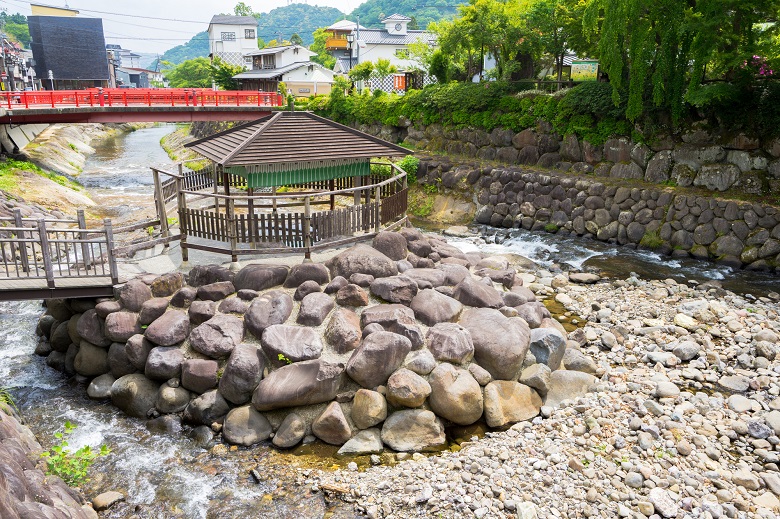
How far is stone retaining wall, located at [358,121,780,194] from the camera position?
1992cm

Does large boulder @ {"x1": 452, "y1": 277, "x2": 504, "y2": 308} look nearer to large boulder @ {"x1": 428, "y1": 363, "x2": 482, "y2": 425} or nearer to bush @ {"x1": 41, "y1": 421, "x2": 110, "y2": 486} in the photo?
large boulder @ {"x1": 428, "y1": 363, "x2": 482, "y2": 425}

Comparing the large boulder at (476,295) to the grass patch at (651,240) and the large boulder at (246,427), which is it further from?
the grass patch at (651,240)

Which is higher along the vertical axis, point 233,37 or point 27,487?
point 233,37

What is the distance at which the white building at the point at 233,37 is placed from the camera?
287 feet

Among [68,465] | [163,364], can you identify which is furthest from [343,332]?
[68,465]

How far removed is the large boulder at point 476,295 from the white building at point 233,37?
8335 centimetres

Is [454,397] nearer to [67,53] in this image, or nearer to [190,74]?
[67,53]

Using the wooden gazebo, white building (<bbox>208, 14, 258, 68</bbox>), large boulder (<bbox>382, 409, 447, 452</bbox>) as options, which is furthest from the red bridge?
white building (<bbox>208, 14, 258, 68</bbox>)

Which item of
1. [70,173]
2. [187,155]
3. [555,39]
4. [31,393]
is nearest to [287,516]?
[31,393]

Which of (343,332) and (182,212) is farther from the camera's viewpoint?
(182,212)

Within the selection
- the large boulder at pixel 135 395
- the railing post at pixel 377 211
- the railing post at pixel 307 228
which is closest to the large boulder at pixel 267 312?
the railing post at pixel 307 228

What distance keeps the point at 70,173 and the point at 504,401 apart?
3476cm

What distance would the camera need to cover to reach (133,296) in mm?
12086

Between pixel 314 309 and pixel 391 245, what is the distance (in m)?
3.29
